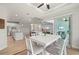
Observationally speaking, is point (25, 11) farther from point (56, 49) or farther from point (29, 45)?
point (56, 49)

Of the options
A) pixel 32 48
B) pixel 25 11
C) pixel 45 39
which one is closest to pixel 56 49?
pixel 45 39

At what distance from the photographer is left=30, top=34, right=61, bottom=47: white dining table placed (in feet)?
6.29

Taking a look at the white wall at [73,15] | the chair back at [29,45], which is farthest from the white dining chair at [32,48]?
the white wall at [73,15]

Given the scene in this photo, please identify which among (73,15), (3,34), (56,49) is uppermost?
(73,15)

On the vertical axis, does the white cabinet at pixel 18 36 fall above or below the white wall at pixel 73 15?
below

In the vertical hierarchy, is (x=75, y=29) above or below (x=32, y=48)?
above

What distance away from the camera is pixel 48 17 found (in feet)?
6.15

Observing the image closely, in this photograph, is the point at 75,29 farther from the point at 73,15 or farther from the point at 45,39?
the point at 45,39

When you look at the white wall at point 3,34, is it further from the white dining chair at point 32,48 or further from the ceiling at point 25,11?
the white dining chair at point 32,48

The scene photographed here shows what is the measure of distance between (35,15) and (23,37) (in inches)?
18.2

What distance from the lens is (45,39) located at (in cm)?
192

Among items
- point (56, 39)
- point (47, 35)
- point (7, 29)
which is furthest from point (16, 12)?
point (56, 39)

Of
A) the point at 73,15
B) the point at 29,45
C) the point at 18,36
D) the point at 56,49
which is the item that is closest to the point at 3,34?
the point at 18,36

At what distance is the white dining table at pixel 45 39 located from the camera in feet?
6.29
